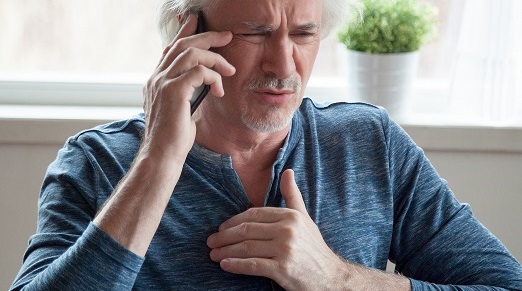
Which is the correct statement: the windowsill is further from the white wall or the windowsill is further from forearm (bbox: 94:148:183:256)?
forearm (bbox: 94:148:183:256)

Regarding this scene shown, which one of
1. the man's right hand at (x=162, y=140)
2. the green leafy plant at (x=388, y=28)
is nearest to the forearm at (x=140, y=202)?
the man's right hand at (x=162, y=140)

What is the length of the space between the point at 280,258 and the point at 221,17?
0.48 meters

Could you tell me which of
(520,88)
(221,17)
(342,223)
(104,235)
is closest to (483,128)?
(520,88)

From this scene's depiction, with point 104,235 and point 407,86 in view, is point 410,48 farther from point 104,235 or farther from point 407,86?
point 104,235

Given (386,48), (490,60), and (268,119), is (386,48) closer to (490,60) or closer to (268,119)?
(490,60)

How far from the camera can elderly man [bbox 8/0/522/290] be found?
5.28 feet

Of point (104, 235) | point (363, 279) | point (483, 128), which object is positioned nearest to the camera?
point (104, 235)

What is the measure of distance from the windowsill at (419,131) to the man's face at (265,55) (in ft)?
2.88

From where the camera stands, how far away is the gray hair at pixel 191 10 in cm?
179

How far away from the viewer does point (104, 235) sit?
60.4 inches

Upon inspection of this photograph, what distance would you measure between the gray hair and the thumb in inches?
14.1

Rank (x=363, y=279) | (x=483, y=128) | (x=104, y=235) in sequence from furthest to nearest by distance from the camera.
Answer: (x=483, y=128) → (x=363, y=279) → (x=104, y=235)

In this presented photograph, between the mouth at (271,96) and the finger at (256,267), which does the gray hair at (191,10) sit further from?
the finger at (256,267)

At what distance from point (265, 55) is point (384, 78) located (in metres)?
0.89
